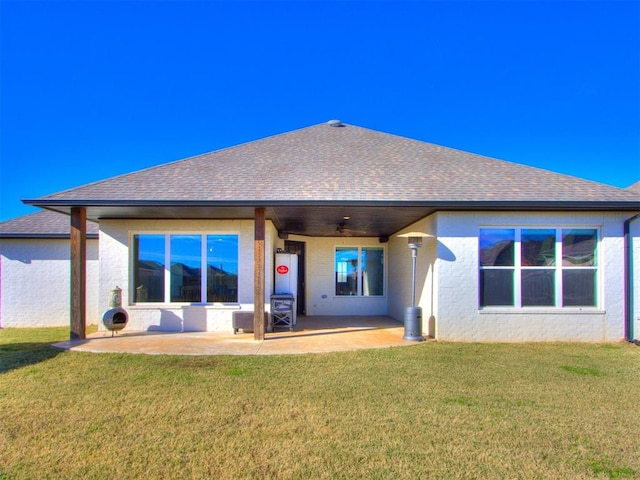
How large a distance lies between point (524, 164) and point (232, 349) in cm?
891

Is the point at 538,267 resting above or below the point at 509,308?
above

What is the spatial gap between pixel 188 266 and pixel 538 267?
340 inches

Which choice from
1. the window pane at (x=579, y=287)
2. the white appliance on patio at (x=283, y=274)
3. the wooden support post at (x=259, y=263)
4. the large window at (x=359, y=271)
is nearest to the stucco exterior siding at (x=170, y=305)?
the white appliance on patio at (x=283, y=274)

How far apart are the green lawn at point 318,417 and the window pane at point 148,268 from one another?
3294mm

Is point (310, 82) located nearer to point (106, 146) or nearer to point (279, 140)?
point (279, 140)

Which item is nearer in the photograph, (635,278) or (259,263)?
(259,263)

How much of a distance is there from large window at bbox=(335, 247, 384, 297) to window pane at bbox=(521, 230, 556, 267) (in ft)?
19.3

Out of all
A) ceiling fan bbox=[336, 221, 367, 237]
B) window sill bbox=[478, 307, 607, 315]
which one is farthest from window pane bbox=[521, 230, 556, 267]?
Result: ceiling fan bbox=[336, 221, 367, 237]

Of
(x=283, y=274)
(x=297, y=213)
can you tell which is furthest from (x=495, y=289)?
(x=283, y=274)

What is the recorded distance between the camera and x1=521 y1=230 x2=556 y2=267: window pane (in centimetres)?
871

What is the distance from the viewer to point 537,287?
8703 mm

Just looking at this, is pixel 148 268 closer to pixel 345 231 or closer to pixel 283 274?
pixel 283 274

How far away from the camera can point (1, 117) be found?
9.56m

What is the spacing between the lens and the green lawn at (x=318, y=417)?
3.17 metres
